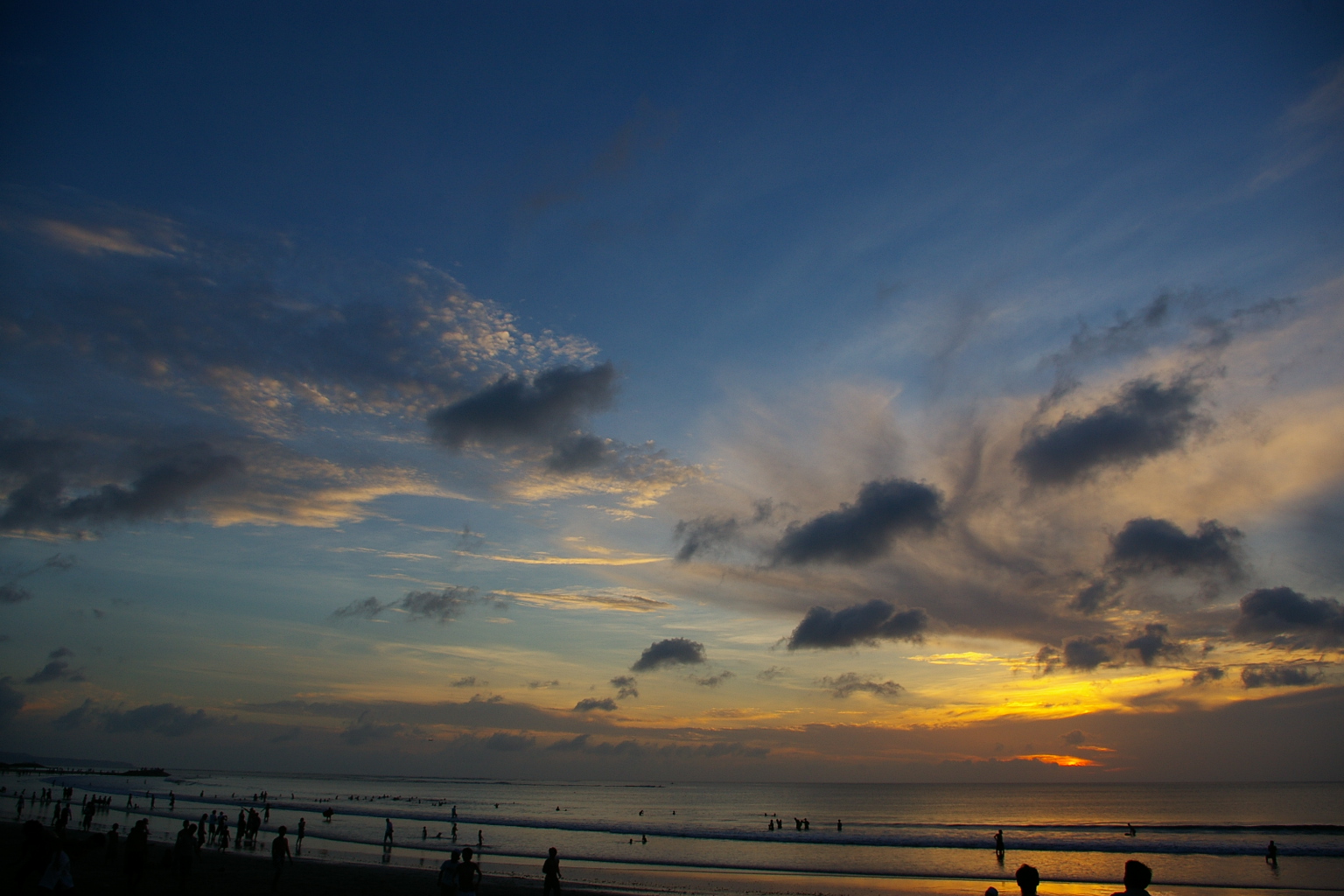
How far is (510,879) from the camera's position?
123 feet

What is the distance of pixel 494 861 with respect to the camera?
1898 inches

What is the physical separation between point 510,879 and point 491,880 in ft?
3.81

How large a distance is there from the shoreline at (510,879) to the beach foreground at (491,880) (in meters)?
0.05

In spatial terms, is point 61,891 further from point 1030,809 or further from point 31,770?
point 31,770

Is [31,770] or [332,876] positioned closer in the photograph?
[332,876]

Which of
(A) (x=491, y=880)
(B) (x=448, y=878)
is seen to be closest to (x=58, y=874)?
(B) (x=448, y=878)

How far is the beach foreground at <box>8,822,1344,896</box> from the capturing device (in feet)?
89.0

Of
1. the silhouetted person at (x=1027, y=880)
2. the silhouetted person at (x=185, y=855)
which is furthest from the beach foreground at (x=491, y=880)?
the silhouetted person at (x=1027, y=880)

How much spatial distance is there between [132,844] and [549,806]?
121 metres

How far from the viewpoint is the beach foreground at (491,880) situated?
89.0ft

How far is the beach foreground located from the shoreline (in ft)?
0.16

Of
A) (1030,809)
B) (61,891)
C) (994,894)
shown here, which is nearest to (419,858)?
(61,891)

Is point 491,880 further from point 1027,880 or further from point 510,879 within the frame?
point 1027,880

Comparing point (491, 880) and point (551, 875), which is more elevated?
point (551, 875)
